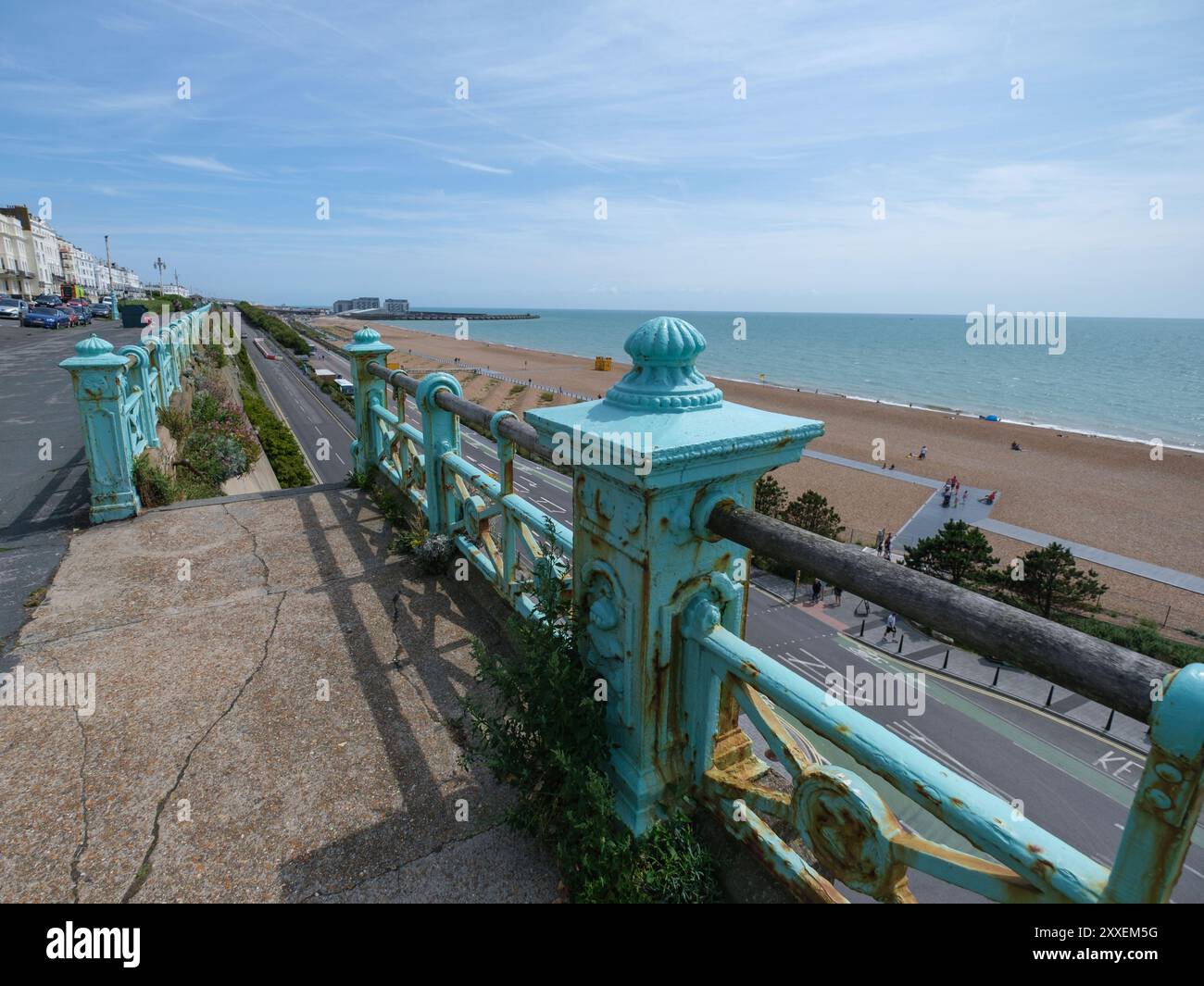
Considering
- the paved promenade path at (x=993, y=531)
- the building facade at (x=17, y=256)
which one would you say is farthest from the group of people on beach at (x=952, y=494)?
the building facade at (x=17, y=256)

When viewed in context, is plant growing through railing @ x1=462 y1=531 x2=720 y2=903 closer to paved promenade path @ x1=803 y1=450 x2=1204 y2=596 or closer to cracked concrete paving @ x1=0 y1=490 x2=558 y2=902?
cracked concrete paving @ x1=0 y1=490 x2=558 y2=902

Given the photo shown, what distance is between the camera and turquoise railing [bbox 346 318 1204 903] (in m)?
1.22

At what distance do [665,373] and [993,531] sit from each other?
3048cm

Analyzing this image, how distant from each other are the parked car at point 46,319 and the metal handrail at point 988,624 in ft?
130

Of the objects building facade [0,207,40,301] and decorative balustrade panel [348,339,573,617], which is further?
building facade [0,207,40,301]

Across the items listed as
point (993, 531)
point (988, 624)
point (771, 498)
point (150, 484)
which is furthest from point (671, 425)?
point (993, 531)

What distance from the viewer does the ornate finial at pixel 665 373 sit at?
7.15 ft

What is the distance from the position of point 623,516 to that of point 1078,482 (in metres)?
41.7

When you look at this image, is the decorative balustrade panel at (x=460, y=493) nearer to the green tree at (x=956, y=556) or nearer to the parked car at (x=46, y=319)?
the green tree at (x=956, y=556)

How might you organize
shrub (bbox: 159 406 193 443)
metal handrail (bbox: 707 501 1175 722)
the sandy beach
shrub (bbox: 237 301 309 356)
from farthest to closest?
shrub (bbox: 237 301 309 356), the sandy beach, shrub (bbox: 159 406 193 443), metal handrail (bbox: 707 501 1175 722)

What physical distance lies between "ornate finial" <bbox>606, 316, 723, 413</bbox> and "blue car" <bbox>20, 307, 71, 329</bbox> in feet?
128

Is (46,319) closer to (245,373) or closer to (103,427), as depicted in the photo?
(245,373)

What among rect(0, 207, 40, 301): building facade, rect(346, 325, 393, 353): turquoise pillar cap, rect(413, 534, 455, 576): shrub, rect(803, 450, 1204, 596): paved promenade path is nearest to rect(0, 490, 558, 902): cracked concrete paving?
rect(413, 534, 455, 576): shrub
